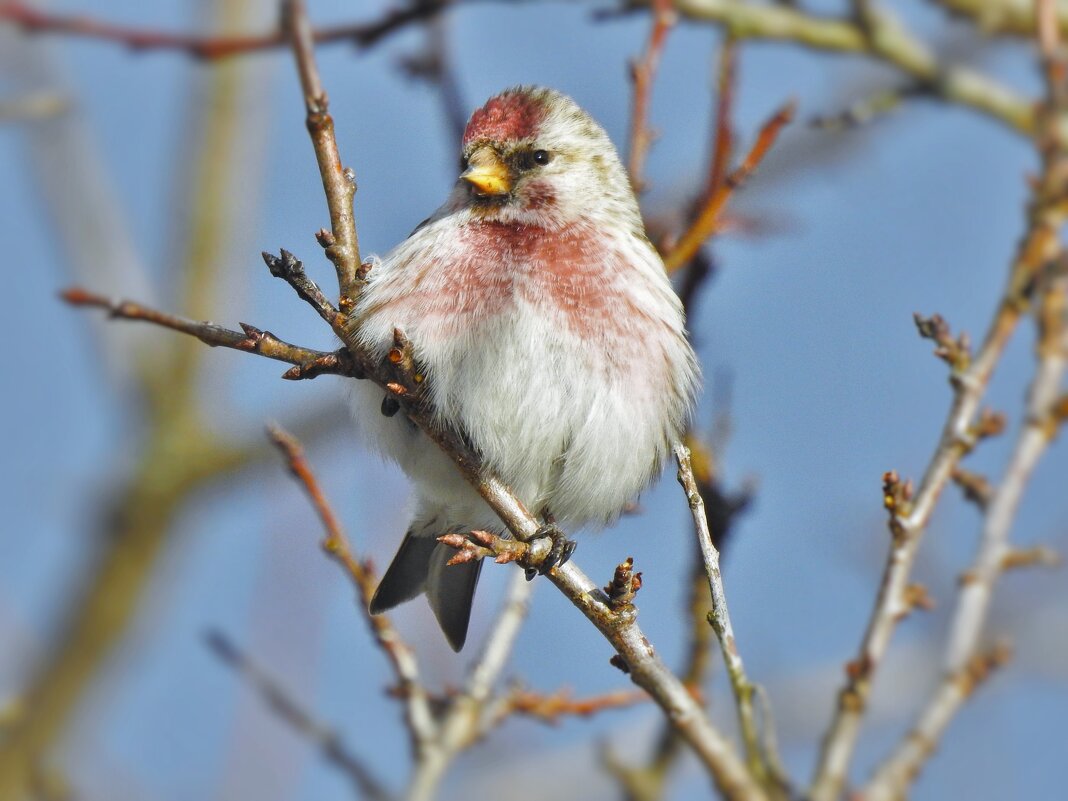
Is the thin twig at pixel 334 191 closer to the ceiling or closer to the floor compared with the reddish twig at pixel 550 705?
closer to the ceiling

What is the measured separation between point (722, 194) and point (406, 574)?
1434 millimetres

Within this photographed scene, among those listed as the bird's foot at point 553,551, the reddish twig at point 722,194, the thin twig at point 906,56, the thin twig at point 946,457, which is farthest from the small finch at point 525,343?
the thin twig at point 906,56

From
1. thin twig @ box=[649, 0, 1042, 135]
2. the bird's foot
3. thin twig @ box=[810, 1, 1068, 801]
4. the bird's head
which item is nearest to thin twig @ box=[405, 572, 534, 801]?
the bird's foot

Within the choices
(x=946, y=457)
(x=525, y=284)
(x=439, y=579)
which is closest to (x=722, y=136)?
(x=525, y=284)

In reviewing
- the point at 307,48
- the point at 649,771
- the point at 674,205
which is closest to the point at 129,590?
the point at 674,205

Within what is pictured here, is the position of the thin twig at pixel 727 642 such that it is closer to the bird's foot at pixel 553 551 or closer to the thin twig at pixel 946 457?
the thin twig at pixel 946 457

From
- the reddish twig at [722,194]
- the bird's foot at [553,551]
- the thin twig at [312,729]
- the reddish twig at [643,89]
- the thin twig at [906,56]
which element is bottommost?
the thin twig at [312,729]

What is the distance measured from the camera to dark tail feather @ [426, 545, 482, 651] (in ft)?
12.7

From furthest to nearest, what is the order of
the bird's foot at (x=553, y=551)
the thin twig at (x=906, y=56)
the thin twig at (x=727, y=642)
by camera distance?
the thin twig at (x=906, y=56)
the bird's foot at (x=553, y=551)
the thin twig at (x=727, y=642)

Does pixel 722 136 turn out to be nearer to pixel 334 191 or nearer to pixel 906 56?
pixel 334 191

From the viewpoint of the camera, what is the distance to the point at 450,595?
12.8 ft

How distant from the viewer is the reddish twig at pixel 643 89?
376 cm

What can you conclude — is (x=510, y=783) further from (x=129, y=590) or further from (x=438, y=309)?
(x=129, y=590)

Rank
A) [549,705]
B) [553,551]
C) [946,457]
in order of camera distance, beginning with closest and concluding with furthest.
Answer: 1. [553,551]
2. [946,457]
3. [549,705]
